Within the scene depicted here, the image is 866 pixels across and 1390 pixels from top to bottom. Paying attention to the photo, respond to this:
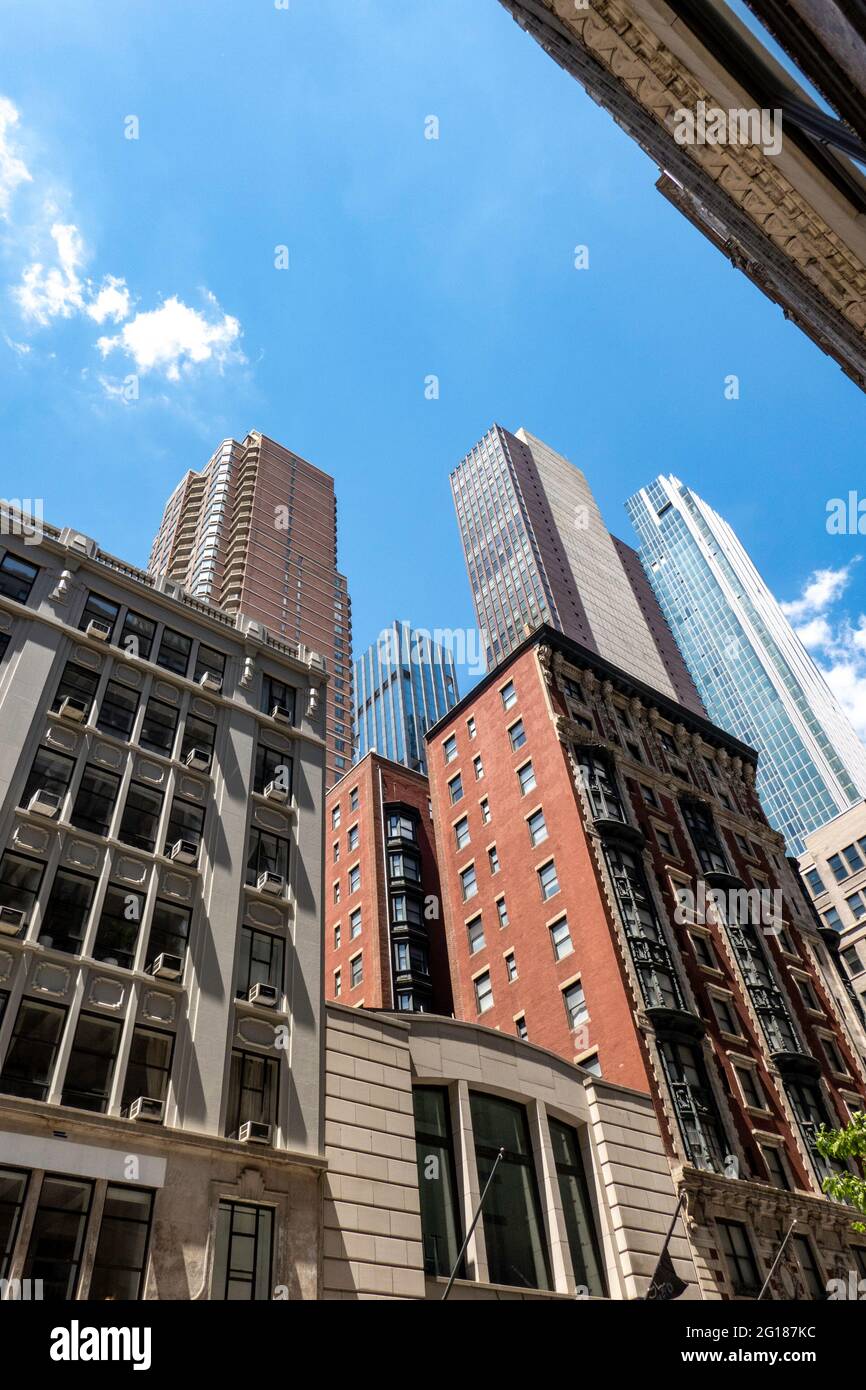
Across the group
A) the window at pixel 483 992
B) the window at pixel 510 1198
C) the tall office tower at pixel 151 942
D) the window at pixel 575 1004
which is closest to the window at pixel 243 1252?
the tall office tower at pixel 151 942

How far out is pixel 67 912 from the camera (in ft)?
83.0

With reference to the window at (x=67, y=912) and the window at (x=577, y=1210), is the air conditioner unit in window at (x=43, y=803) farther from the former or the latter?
the window at (x=577, y=1210)

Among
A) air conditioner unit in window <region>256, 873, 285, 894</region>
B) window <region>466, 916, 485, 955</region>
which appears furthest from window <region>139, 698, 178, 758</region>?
window <region>466, 916, 485, 955</region>

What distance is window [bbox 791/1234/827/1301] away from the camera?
3438cm

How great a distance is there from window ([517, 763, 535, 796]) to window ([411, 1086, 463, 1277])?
19988 mm

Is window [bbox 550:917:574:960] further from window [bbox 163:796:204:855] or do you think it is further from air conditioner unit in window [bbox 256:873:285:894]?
window [bbox 163:796:204:855]

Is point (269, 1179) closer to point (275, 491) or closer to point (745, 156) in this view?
point (745, 156)

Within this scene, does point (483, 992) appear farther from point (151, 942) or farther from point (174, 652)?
point (174, 652)

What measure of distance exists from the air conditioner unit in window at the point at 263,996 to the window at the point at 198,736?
859cm

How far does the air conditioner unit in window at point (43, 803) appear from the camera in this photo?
85.8 ft

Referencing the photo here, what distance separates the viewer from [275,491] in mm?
136375

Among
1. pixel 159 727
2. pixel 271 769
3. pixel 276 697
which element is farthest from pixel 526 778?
pixel 159 727

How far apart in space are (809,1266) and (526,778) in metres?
23.9
